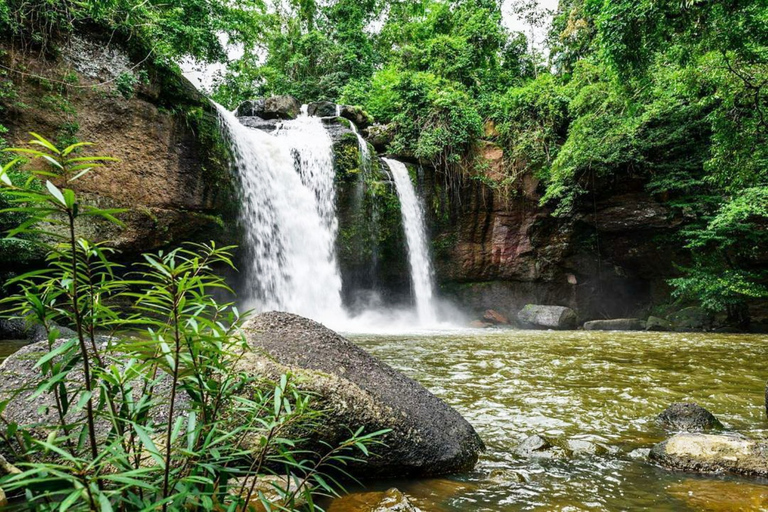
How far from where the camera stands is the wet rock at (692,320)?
41.5 ft

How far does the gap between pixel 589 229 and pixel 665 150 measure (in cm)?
352

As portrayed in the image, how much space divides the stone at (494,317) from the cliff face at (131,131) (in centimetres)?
1004

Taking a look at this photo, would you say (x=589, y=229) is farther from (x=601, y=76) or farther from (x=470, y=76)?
(x=470, y=76)

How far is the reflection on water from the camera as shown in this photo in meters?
2.33

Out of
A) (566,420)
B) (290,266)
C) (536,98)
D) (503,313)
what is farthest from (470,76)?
(566,420)

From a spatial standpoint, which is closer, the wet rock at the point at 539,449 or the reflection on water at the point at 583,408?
the reflection on water at the point at 583,408

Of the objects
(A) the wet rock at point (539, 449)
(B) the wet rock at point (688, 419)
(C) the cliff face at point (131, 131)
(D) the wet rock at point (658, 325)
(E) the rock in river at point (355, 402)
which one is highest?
(C) the cliff face at point (131, 131)

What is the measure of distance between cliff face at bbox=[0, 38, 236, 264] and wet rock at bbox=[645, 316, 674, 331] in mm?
13244

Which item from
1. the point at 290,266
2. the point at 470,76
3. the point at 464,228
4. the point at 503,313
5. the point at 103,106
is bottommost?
the point at 503,313

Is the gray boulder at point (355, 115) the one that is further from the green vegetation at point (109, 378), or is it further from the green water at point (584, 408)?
the green vegetation at point (109, 378)

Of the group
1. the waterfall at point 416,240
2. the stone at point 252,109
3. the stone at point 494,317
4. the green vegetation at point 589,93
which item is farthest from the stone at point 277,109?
the stone at point 494,317

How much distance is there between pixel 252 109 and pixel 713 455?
56.5ft

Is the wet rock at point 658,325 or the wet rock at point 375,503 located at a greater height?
the wet rock at point 375,503

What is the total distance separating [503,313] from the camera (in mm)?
16109
